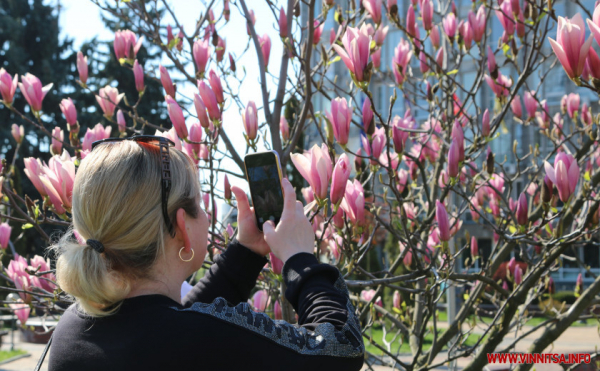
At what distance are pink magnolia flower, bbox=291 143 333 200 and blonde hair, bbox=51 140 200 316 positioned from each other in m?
0.49

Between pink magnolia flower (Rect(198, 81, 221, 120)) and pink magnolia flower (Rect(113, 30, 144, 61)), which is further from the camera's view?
pink magnolia flower (Rect(113, 30, 144, 61))

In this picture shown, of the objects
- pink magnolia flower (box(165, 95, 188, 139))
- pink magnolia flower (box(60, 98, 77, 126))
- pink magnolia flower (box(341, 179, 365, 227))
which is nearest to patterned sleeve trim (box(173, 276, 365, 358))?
pink magnolia flower (box(341, 179, 365, 227))

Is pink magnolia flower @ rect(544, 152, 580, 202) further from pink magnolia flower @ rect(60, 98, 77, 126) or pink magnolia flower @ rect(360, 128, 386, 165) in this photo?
pink magnolia flower @ rect(60, 98, 77, 126)

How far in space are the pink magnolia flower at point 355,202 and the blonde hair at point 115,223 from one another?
838mm

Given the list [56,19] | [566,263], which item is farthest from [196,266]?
[56,19]

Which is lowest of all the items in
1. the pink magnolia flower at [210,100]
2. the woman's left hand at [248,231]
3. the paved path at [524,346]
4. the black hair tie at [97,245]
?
the paved path at [524,346]

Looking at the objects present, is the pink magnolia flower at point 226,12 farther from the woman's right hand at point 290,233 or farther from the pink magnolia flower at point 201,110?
the woman's right hand at point 290,233

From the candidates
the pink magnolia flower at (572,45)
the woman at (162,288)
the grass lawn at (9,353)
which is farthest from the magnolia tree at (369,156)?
the grass lawn at (9,353)

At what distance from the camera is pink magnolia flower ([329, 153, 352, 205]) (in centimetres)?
166

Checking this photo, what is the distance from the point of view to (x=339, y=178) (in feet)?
5.53

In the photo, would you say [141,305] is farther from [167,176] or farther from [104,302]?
[167,176]

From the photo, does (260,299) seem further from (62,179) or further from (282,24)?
(282,24)

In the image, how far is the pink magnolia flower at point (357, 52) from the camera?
6.24 feet

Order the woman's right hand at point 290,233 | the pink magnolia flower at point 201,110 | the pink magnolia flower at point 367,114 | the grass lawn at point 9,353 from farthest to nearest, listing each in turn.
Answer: the grass lawn at point 9,353 < the pink magnolia flower at point 201,110 < the pink magnolia flower at point 367,114 < the woman's right hand at point 290,233
